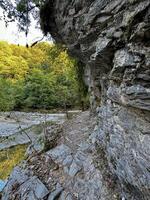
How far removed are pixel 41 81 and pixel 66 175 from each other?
21920 mm

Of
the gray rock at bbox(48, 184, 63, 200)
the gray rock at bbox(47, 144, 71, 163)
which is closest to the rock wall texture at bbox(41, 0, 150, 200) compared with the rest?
the gray rock at bbox(48, 184, 63, 200)

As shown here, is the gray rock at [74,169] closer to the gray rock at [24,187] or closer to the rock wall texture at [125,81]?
the gray rock at [24,187]

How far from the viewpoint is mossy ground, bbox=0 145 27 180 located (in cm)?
1021

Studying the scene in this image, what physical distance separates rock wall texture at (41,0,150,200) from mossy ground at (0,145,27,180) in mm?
5383

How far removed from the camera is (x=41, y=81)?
91.7 feet

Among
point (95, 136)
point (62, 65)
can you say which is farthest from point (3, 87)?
point (95, 136)

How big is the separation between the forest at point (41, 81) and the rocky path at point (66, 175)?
5.38 m

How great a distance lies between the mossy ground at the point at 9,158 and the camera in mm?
10215

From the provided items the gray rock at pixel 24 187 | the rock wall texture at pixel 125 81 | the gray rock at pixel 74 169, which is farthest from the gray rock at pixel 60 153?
the rock wall texture at pixel 125 81

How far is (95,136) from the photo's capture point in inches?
274

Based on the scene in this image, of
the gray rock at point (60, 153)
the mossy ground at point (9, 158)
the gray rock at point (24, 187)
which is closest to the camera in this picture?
the gray rock at point (24, 187)

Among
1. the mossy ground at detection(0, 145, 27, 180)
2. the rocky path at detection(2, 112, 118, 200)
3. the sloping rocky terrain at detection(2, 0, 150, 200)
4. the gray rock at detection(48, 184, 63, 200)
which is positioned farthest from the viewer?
the mossy ground at detection(0, 145, 27, 180)

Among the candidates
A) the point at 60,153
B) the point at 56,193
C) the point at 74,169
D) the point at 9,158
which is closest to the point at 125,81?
the point at 74,169

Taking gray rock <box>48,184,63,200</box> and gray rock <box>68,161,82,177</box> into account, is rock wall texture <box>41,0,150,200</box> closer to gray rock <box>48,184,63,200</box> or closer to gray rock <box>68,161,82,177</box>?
gray rock <box>68,161,82,177</box>
